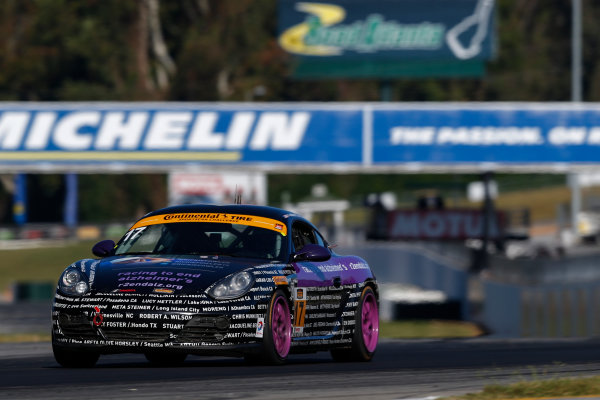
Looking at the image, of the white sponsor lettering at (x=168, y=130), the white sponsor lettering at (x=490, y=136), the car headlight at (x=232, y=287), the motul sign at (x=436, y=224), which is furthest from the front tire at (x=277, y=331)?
the motul sign at (x=436, y=224)

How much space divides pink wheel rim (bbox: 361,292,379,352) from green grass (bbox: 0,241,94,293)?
155ft

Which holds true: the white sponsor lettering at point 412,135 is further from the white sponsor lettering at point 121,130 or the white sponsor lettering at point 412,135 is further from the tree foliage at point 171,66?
the tree foliage at point 171,66

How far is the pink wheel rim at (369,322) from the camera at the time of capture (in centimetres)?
1244

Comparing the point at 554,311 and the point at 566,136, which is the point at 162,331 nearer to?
the point at 554,311

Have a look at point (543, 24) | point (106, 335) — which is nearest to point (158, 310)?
point (106, 335)

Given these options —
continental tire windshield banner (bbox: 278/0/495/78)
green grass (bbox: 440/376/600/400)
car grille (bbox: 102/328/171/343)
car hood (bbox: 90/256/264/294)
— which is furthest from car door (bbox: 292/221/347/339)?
continental tire windshield banner (bbox: 278/0/495/78)

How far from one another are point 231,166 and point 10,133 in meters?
6.86

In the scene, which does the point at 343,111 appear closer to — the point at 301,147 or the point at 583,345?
the point at 301,147

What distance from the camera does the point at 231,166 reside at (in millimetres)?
41750

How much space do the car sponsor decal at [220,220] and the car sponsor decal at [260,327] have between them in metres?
1.36

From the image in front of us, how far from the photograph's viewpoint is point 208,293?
10094mm

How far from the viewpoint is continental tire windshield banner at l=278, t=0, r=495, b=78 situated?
153ft

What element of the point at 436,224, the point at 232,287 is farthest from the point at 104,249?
the point at 436,224

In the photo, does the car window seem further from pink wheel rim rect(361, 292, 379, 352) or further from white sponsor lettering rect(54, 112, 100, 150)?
white sponsor lettering rect(54, 112, 100, 150)
